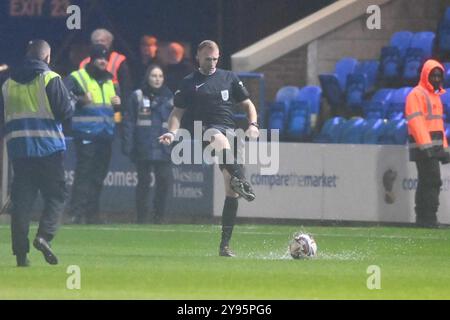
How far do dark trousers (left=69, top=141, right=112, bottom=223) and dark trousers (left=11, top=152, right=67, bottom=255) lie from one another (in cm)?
649

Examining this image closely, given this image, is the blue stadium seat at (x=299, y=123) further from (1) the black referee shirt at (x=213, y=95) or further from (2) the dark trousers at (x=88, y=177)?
(1) the black referee shirt at (x=213, y=95)

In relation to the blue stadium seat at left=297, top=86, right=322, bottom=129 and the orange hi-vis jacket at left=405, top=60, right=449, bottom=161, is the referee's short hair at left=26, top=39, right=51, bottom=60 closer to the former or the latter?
the orange hi-vis jacket at left=405, top=60, right=449, bottom=161

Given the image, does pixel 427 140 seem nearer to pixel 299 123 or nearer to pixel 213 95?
pixel 299 123

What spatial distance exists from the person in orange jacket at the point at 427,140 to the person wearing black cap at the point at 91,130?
4.14 metres

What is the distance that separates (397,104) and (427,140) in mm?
3459

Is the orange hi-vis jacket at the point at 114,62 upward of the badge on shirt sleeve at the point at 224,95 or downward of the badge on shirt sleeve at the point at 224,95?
upward

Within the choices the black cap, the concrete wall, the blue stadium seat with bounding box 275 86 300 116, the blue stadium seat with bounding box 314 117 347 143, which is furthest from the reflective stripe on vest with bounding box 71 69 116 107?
the concrete wall

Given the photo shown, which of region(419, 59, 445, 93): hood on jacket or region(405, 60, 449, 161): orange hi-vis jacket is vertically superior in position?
region(419, 59, 445, 93): hood on jacket

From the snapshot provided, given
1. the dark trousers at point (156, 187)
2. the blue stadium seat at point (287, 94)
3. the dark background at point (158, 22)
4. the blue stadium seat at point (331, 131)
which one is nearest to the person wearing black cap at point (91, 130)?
the dark trousers at point (156, 187)

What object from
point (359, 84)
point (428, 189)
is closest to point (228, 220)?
point (428, 189)

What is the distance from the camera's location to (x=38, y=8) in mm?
29797

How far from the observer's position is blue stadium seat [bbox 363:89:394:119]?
2538 centimetres

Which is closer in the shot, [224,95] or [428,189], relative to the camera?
[224,95]

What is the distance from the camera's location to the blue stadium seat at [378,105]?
25.4 m
